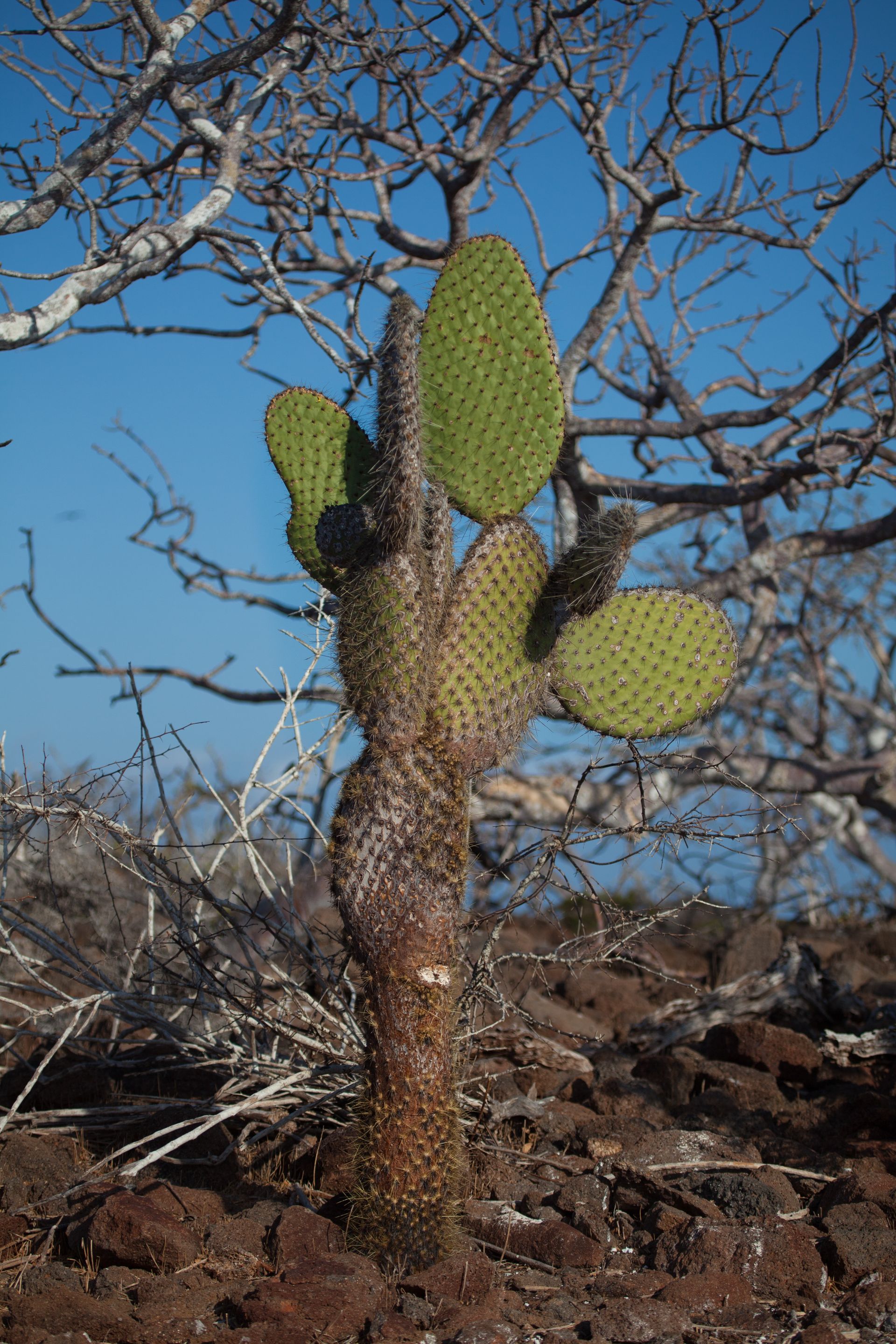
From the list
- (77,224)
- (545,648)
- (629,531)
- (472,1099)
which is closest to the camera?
(629,531)

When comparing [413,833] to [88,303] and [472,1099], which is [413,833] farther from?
[88,303]

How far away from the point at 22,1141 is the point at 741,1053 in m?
2.61

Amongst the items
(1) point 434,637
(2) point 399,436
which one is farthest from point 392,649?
(2) point 399,436

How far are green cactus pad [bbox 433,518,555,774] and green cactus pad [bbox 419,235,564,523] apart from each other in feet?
0.43

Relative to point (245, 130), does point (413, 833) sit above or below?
below

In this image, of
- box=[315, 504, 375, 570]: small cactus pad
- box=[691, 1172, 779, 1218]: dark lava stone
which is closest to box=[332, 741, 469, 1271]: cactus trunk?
box=[315, 504, 375, 570]: small cactus pad

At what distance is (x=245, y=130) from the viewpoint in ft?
15.5

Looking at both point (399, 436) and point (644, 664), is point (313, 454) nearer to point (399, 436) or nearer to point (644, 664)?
point (399, 436)

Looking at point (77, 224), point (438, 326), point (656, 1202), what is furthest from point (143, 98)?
point (656, 1202)

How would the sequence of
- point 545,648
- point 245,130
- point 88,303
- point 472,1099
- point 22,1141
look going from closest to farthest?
point 545,648, point 22,1141, point 472,1099, point 88,303, point 245,130

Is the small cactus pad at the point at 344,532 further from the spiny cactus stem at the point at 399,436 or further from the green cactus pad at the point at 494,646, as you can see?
the green cactus pad at the point at 494,646

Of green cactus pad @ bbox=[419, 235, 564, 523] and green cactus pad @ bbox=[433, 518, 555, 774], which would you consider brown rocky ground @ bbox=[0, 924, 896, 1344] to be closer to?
green cactus pad @ bbox=[433, 518, 555, 774]

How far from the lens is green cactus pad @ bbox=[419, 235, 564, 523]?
2.82 meters

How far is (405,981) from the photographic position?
97.4 inches
